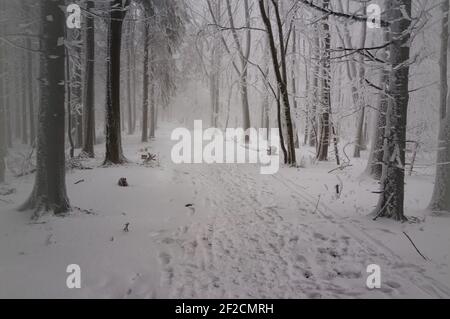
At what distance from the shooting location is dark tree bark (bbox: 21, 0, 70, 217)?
6047 mm

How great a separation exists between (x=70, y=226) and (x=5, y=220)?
1.21 metres

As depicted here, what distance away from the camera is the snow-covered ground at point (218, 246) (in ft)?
13.4

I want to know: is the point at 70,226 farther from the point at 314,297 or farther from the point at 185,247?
the point at 314,297

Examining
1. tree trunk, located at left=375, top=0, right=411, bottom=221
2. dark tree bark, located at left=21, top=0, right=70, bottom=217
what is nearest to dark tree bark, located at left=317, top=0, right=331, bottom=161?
tree trunk, located at left=375, top=0, right=411, bottom=221

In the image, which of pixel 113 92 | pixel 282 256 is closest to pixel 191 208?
pixel 282 256

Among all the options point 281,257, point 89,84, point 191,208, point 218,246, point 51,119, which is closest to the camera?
point 281,257

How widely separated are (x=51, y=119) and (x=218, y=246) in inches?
155

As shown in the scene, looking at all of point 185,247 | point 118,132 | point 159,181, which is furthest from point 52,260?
point 118,132

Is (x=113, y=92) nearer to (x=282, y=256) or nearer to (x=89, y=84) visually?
(x=89, y=84)

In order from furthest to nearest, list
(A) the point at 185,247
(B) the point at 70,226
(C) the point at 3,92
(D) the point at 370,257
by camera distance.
A: (C) the point at 3,92 < (B) the point at 70,226 < (A) the point at 185,247 < (D) the point at 370,257

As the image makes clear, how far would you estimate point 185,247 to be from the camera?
5371 millimetres

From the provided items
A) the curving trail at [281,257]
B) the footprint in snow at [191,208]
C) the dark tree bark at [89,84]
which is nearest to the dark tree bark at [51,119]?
the footprint in snow at [191,208]

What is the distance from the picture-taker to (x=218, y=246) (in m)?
5.41
